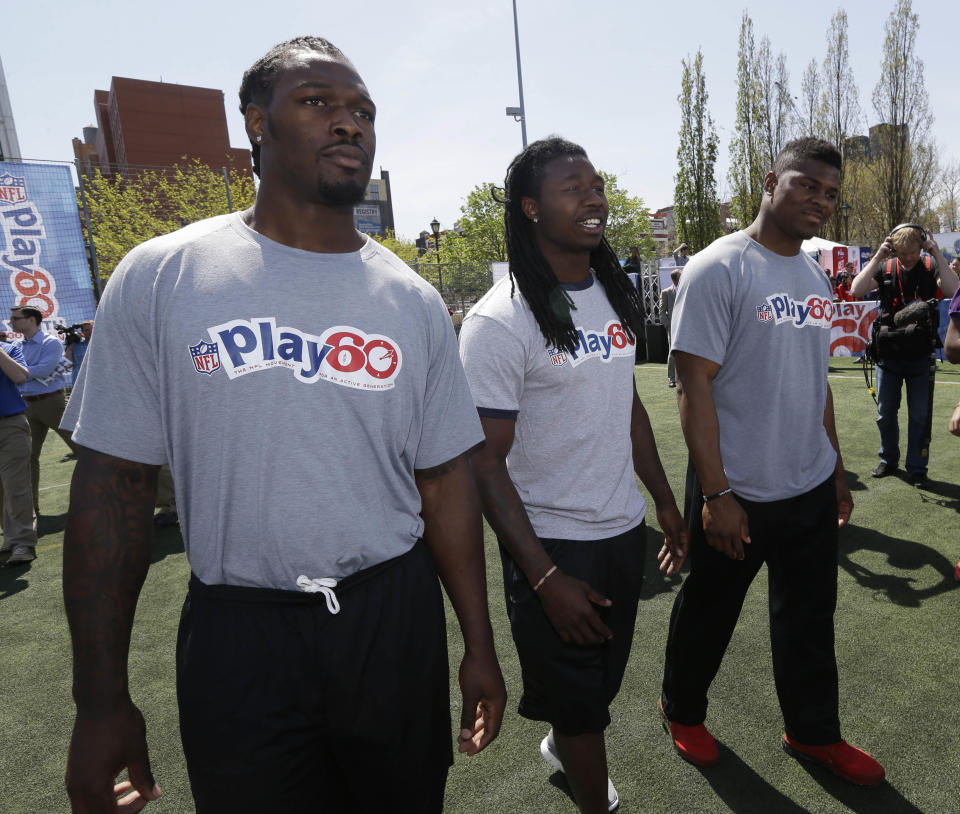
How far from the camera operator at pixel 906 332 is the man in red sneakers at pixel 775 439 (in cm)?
355

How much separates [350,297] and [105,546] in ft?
2.10

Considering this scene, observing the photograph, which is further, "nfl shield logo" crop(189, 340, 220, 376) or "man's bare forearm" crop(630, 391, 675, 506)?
"man's bare forearm" crop(630, 391, 675, 506)

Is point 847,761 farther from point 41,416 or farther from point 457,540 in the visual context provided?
point 41,416

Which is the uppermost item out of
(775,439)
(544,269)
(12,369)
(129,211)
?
(129,211)

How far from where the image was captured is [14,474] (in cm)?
528

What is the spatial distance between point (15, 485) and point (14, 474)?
10cm

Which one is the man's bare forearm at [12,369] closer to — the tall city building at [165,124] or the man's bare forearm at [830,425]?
the man's bare forearm at [830,425]

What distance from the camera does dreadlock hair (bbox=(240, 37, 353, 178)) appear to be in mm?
1322

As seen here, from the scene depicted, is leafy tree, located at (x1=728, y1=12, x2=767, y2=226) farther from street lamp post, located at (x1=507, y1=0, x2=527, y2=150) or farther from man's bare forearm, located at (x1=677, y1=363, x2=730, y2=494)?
man's bare forearm, located at (x1=677, y1=363, x2=730, y2=494)

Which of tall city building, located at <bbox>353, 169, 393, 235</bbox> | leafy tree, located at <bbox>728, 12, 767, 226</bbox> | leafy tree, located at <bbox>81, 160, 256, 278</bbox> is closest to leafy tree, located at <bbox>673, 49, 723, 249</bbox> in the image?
leafy tree, located at <bbox>728, 12, 767, 226</bbox>

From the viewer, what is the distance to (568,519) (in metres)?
1.95

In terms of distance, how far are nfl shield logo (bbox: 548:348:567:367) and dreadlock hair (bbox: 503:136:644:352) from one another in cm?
2

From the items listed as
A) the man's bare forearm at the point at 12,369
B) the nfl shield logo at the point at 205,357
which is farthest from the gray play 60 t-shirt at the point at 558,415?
the man's bare forearm at the point at 12,369

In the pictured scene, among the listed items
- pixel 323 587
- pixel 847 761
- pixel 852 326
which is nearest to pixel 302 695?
pixel 323 587
